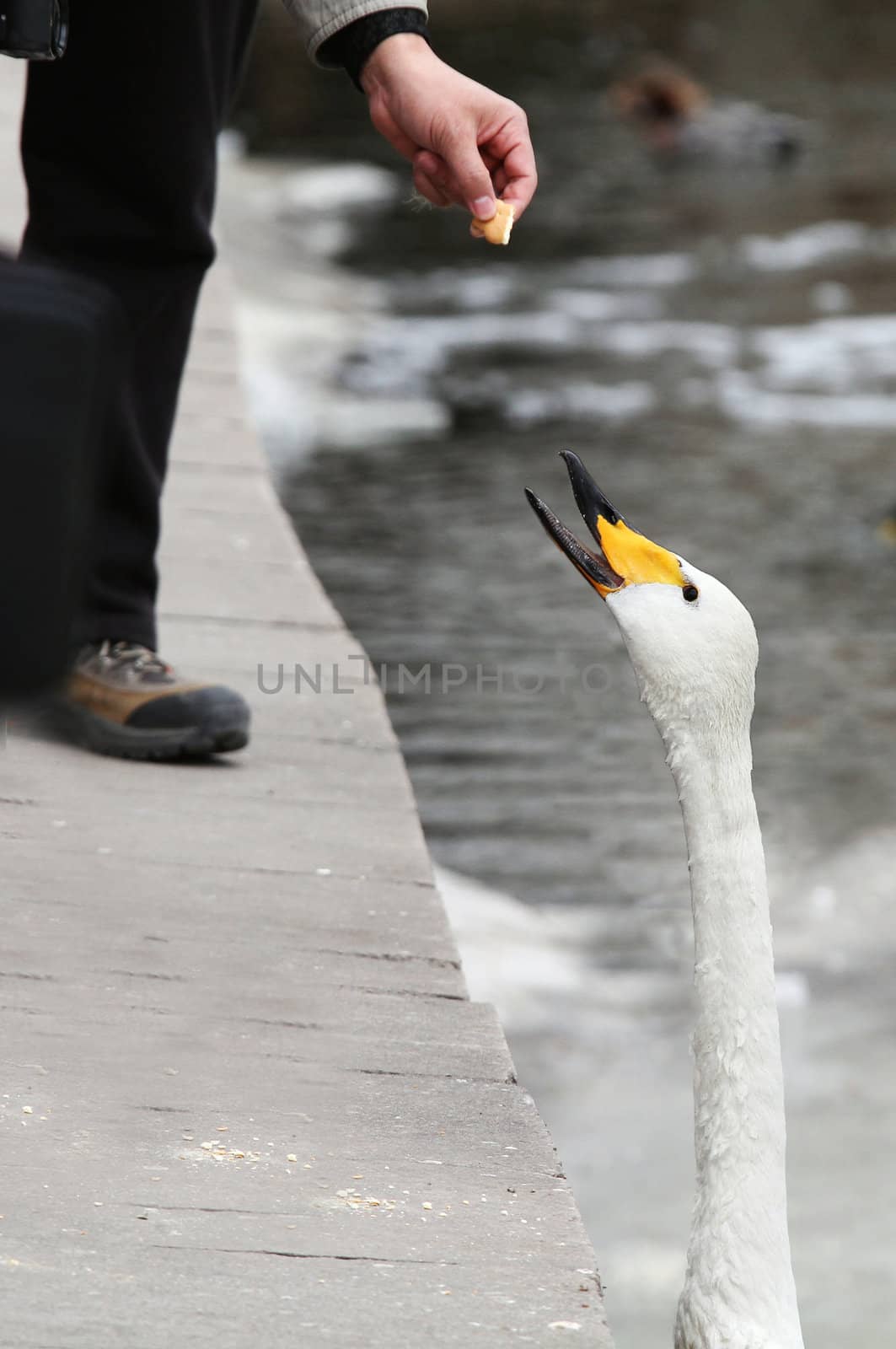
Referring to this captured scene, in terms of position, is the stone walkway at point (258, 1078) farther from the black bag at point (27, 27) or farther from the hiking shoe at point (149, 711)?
the black bag at point (27, 27)

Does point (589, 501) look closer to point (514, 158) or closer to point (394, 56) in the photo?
point (514, 158)

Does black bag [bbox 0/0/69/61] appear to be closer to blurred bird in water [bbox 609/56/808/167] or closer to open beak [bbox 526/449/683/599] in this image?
open beak [bbox 526/449/683/599]

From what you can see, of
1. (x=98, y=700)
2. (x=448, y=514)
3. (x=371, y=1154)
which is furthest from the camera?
(x=448, y=514)

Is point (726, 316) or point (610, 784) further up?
point (726, 316)

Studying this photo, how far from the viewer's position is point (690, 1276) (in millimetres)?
1998

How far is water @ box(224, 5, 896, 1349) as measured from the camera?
3990 mm

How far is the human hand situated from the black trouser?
2.07 ft

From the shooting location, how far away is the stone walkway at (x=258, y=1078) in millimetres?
1620

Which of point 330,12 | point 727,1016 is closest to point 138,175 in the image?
point 330,12

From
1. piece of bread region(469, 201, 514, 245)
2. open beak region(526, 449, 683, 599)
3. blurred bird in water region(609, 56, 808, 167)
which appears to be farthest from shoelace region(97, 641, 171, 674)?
blurred bird in water region(609, 56, 808, 167)

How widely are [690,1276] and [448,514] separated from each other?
5.84m

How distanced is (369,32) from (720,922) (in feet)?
3.27

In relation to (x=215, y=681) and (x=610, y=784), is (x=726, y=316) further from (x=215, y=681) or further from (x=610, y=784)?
(x=215, y=681)

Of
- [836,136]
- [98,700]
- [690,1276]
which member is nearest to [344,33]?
[98,700]
